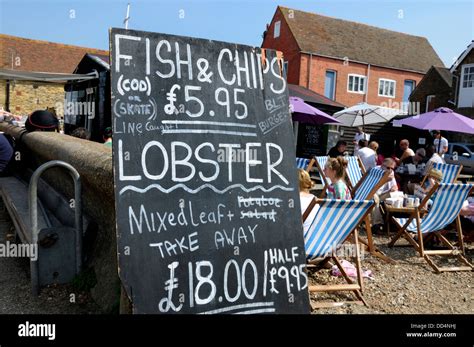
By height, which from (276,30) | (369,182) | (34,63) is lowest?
(369,182)

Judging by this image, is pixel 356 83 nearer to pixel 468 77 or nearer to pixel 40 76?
pixel 468 77

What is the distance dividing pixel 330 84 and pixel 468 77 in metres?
8.61

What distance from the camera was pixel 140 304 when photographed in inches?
92.7

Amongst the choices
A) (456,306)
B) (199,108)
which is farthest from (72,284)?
(456,306)

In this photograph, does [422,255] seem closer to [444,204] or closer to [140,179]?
[444,204]

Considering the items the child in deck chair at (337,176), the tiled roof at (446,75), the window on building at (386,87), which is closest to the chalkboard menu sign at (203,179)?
the child in deck chair at (337,176)

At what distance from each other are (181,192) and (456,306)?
2901mm

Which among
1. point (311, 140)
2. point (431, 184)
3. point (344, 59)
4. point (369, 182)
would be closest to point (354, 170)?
point (369, 182)

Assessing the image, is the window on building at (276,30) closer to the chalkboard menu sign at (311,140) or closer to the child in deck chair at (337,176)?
the chalkboard menu sign at (311,140)

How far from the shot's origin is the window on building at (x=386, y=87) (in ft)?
105

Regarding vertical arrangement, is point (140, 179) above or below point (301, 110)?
below

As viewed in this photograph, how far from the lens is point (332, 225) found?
366 cm

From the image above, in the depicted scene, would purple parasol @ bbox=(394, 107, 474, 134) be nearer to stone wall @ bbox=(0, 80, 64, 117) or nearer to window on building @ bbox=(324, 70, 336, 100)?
window on building @ bbox=(324, 70, 336, 100)

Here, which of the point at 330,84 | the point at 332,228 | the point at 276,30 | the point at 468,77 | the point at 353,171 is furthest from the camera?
the point at 276,30
